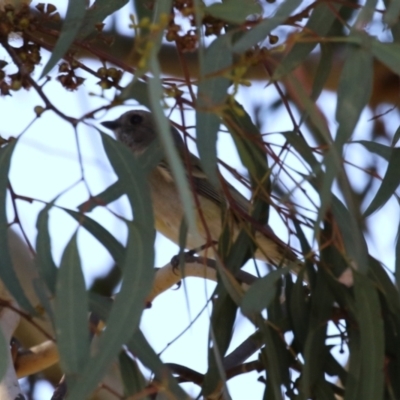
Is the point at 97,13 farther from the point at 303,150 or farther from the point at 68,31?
the point at 303,150

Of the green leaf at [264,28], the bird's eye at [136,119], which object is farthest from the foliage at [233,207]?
the bird's eye at [136,119]

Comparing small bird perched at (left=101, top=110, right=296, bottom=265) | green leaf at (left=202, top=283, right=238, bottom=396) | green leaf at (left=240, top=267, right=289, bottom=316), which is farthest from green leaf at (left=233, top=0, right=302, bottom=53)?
green leaf at (left=202, top=283, right=238, bottom=396)

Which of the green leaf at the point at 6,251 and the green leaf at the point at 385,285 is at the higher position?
the green leaf at the point at 385,285

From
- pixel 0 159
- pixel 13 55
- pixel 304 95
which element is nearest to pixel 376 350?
pixel 304 95

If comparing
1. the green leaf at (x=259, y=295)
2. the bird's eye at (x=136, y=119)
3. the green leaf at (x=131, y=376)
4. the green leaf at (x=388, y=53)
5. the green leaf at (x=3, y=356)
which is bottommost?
the green leaf at (x=3, y=356)

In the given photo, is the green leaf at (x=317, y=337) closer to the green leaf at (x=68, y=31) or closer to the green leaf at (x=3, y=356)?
the green leaf at (x=3, y=356)

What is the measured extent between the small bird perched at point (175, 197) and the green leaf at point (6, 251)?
604mm

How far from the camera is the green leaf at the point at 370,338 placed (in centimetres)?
214

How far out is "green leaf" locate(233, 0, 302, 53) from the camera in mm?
1733

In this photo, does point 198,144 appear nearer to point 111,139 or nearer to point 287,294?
point 111,139

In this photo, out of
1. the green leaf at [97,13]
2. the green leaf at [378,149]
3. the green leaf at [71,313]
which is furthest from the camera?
the green leaf at [97,13]

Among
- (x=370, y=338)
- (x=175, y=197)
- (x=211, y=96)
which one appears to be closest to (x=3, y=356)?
(x=211, y=96)

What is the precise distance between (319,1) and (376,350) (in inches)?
31.4

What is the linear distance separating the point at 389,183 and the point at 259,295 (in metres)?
0.53
